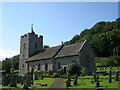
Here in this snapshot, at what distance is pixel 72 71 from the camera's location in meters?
34.6

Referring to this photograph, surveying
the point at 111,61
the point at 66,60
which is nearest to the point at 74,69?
the point at 66,60

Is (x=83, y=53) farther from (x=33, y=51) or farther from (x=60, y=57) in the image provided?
(x=33, y=51)

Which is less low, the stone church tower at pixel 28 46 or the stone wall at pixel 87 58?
the stone church tower at pixel 28 46

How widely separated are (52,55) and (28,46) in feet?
40.2

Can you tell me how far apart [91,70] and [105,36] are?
1628 inches

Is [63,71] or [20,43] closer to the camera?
[63,71]

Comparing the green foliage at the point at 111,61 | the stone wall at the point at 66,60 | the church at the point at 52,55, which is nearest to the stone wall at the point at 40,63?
the church at the point at 52,55

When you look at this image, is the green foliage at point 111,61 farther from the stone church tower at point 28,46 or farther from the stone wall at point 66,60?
the stone wall at point 66,60

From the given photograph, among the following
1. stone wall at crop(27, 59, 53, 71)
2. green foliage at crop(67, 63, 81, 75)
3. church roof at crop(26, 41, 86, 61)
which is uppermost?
church roof at crop(26, 41, 86, 61)

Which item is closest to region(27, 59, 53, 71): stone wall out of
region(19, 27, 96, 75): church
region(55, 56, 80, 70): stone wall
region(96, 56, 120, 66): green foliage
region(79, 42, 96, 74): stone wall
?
region(19, 27, 96, 75): church

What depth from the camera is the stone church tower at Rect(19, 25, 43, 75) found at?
176 feet

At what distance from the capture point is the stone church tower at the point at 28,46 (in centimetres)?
5378

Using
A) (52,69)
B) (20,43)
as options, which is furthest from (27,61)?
(52,69)

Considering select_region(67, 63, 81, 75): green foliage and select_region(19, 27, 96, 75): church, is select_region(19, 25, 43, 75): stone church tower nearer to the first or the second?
select_region(19, 27, 96, 75): church
